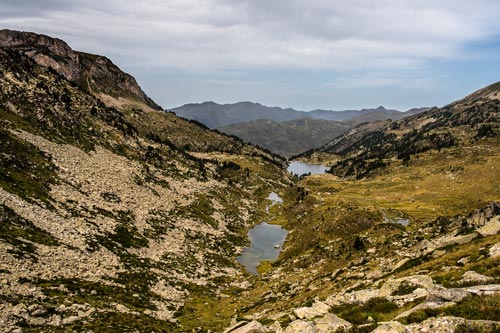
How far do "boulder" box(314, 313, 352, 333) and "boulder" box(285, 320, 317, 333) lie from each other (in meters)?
0.41

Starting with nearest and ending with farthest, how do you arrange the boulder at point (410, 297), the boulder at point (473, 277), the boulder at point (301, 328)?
1. the boulder at point (301, 328)
2. the boulder at point (473, 277)
3. the boulder at point (410, 297)

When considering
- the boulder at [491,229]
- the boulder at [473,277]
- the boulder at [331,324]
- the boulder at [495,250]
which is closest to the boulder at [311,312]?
the boulder at [331,324]

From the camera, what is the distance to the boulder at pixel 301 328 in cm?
2200

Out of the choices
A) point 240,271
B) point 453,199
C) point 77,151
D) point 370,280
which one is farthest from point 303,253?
point 453,199

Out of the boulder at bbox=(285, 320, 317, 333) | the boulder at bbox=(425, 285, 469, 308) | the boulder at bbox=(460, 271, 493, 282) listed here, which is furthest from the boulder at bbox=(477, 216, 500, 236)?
the boulder at bbox=(285, 320, 317, 333)

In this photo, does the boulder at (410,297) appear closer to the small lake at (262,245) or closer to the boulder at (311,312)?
the boulder at (311,312)

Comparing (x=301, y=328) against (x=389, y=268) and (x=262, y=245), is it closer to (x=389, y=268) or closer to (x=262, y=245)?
(x=389, y=268)

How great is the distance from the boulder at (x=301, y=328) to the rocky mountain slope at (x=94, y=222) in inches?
1013

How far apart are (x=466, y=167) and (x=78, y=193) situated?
598 ft

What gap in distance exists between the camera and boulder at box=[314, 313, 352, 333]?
21.3 metres

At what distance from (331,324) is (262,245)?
3463 inches

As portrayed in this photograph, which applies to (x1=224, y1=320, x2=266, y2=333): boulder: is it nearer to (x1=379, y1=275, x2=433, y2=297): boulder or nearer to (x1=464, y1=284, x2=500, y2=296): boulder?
(x1=379, y1=275, x2=433, y2=297): boulder

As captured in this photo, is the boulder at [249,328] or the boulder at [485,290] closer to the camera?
the boulder at [485,290]

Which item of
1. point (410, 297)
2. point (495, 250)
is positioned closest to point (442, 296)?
point (410, 297)
